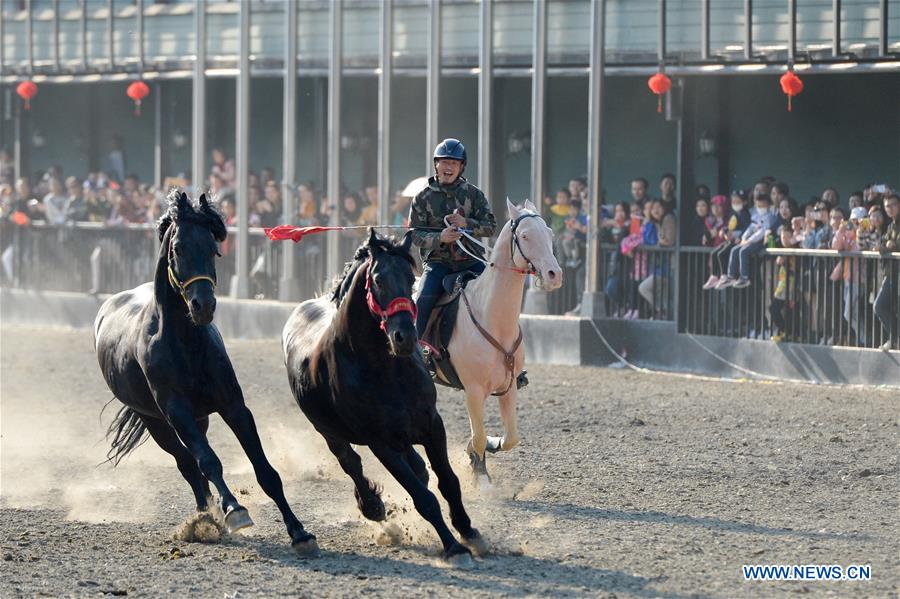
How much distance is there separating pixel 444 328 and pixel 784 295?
689 cm

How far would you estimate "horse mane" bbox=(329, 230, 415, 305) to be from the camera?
838cm

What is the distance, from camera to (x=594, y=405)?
15.1m

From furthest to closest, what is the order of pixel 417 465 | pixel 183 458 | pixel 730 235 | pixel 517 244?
pixel 730 235
pixel 517 244
pixel 183 458
pixel 417 465

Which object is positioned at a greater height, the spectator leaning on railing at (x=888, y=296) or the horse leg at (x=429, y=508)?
the spectator leaning on railing at (x=888, y=296)

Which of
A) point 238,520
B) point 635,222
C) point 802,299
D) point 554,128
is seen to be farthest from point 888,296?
point 554,128

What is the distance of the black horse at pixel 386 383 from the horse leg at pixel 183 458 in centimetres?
116

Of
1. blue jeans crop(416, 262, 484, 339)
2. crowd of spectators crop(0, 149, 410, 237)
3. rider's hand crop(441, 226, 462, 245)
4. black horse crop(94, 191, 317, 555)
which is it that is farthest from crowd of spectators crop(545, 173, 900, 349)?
black horse crop(94, 191, 317, 555)

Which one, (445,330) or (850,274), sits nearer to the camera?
(445,330)

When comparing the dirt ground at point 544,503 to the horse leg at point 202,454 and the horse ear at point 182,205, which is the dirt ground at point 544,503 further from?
the horse ear at point 182,205

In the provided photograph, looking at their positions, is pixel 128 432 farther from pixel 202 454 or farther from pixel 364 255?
pixel 364 255

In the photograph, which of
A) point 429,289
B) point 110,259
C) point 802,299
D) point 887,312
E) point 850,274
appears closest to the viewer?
point 429,289

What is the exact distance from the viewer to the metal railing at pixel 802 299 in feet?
52.3

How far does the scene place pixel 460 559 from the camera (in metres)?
8.22

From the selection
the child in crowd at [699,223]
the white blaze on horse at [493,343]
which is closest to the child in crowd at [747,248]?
the child in crowd at [699,223]
